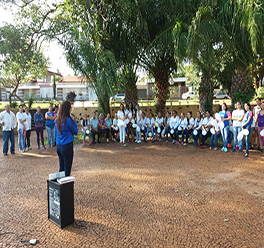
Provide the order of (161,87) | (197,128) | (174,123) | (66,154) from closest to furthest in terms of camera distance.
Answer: (66,154), (197,128), (174,123), (161,87)

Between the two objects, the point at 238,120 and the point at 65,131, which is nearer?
the point at 65,131

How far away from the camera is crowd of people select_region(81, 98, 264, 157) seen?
8922mm

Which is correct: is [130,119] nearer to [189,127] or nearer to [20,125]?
[189,127]

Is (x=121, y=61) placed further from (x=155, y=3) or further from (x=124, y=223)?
(x=124, y=223)

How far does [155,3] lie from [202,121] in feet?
18.5

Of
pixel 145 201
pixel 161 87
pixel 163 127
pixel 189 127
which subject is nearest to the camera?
pixel 145 201

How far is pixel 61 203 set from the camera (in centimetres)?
382

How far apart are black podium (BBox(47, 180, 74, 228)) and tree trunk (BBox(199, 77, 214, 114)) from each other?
11138 mm

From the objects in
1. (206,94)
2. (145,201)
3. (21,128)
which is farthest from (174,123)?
(145,201)

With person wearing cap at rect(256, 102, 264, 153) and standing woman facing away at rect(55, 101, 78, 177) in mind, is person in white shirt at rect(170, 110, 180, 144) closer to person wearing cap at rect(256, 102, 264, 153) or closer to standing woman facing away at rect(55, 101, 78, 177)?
person wearing cap at rect(256, 102, 264, 153)

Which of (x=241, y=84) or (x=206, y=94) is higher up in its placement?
(x=241, y=84)

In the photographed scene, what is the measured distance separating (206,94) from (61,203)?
11.6m

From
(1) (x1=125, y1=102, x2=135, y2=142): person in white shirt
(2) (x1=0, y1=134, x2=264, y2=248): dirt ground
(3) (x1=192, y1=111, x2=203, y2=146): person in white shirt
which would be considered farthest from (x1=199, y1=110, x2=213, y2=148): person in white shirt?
(1) (x1=125, y1=102, x2=135, y2=142): person in white shirt

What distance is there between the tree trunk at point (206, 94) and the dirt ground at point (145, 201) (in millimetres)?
5485
